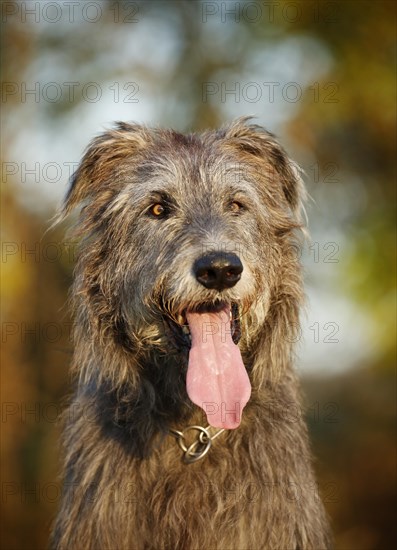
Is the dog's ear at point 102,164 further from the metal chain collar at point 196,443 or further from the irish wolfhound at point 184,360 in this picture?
the metal chain collar at point 196,443

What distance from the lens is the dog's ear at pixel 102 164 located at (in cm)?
493

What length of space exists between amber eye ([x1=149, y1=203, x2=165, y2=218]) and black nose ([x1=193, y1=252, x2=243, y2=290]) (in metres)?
0.60

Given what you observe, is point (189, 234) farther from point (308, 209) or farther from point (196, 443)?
point (308, 209)

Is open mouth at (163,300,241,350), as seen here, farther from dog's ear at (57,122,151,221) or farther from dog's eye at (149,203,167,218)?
dog's ear at (57,122,151,221)

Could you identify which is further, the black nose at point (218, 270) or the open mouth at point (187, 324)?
the open mouth at point (187, 324)

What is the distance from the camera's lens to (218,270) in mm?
4066

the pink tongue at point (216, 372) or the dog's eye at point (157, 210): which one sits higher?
the dog's eye at point (157, 210)

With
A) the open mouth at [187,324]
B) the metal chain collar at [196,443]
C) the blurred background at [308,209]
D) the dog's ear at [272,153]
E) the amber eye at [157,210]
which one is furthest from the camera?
the blurred background at [308,209]

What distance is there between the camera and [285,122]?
35.6 feet

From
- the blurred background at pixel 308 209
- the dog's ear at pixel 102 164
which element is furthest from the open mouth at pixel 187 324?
the blurred background at pixel 308 209

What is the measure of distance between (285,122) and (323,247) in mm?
1767

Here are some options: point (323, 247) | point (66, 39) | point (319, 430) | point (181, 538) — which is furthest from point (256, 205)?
point (66, 39)

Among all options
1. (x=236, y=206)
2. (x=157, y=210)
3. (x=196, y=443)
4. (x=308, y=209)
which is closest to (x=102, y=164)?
(x=157, y=210)

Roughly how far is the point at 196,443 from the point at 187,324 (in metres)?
0.68
